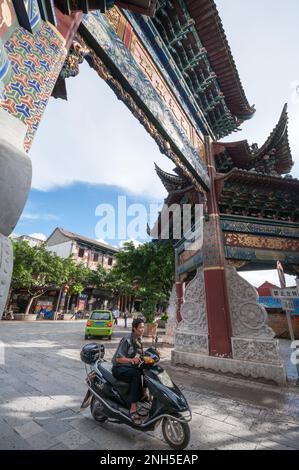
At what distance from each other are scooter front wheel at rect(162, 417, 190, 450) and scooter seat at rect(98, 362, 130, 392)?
0.59m

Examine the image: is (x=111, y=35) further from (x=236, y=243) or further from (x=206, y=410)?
(x=206, y=410)

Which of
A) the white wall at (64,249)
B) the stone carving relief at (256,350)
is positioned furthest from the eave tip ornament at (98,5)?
the white wall at (64,249)

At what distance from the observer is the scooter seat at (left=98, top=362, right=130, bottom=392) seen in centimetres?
282

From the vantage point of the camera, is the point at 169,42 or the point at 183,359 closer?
the point at 169,42

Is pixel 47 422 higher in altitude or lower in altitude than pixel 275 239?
lower

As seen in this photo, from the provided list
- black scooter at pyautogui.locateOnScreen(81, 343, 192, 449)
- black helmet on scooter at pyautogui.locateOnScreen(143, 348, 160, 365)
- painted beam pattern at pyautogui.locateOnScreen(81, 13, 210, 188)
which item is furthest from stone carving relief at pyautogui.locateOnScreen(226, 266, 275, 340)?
black helmet on scooter at pyautogui.locateOnScreen(143, 348, 160, 365)

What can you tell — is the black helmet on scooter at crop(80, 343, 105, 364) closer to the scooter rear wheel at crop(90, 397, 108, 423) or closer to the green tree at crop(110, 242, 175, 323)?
the scooter rear wheel at crop(90, 397, 108, 423)

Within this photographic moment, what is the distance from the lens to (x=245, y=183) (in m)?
6.88

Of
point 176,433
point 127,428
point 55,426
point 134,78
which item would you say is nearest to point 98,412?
point 127,428

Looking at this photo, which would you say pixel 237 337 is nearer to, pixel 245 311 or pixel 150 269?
pixel 245 311

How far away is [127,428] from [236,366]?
3.74m

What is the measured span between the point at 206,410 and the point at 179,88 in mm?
7196

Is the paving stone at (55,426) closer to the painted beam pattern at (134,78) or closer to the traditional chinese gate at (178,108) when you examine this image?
the traditional chinese gate at (178,108)

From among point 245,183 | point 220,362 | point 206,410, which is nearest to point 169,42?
point 245,183
